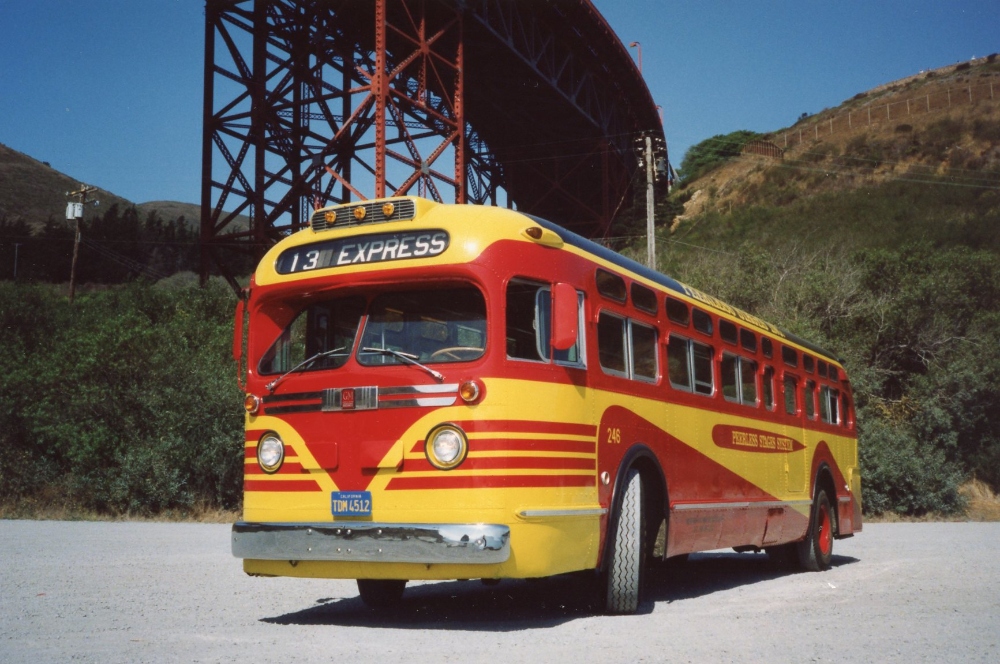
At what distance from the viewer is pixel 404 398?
6.95 meters

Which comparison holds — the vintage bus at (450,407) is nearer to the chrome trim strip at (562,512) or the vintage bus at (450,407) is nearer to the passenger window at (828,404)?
the chrome trim strip at (562,512)

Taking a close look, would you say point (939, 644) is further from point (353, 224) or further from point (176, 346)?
point (176, 346)

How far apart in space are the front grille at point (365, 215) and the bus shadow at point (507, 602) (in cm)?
298

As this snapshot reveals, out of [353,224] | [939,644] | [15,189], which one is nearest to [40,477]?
[353,224]

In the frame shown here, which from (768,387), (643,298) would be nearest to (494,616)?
(643,298)

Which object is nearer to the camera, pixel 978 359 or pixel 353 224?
pixel 353 224

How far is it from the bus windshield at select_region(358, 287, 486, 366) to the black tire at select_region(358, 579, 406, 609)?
8.29 ft

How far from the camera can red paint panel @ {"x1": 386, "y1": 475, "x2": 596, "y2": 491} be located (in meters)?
6.70

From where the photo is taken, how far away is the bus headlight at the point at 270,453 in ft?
24.2

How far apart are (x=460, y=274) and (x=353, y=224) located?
3.53 feet

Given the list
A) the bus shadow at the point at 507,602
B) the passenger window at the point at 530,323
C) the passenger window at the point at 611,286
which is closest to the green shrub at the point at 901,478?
the bus shadow at the point at 507,602

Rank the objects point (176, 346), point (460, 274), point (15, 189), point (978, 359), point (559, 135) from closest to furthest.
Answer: point (460, 274)
point (176, 346)
point (978, 359)
point (559, 135)
point (15, 189)

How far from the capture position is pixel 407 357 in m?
7.09

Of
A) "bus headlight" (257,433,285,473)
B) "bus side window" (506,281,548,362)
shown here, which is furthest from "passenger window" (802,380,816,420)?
"bus headlight" (257,433,285,473)
